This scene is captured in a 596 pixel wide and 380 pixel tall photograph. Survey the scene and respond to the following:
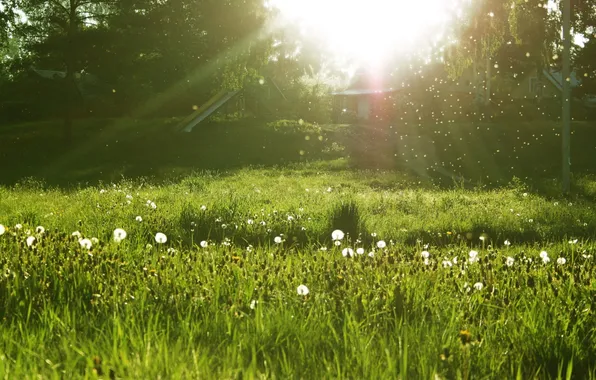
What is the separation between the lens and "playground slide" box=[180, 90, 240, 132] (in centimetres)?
4159

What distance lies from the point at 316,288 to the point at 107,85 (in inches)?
1895

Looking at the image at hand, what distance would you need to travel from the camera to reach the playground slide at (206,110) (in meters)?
41.6

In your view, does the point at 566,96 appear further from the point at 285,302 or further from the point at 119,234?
the point at 285,302

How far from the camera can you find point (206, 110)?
4691 cm

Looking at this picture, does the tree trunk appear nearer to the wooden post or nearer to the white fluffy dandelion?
the wooden post

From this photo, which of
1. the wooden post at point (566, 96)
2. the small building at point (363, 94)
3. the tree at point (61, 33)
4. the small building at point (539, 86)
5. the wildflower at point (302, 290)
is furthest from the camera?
the small building at point (539, 86)

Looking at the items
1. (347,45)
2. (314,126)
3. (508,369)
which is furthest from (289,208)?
(347,45)

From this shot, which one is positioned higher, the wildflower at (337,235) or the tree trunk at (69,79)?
the tree trunk at (69,79)

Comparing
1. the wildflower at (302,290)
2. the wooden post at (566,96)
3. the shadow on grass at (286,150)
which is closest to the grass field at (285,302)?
the wildflower at (302,290)

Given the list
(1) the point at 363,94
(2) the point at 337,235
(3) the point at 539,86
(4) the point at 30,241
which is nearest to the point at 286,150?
(2) the point at 337,235

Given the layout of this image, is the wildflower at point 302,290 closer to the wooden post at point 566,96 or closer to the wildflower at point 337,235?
the wildflower at point 337,235

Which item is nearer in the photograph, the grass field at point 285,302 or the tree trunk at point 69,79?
the grass field at point 285,302

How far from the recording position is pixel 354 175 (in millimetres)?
26156

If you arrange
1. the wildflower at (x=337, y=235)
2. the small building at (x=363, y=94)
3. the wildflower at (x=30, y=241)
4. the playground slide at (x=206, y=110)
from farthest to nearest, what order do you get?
the small building at (x=363, y=94) < the playground slide at (x=206, y=110) < the wildflower at (x=337, y=235) < the wildflower at (x=30, y=241)
